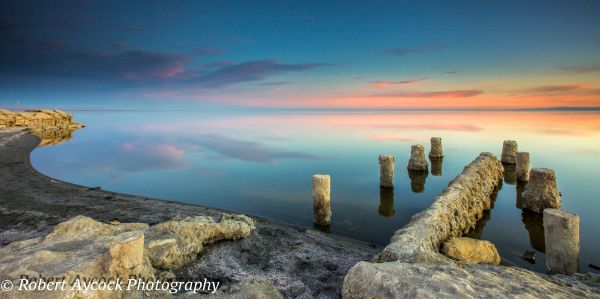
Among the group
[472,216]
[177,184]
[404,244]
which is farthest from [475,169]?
[177,184]

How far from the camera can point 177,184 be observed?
54.4 feet

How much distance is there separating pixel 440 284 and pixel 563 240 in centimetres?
426

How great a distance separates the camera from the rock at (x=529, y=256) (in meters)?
8.24

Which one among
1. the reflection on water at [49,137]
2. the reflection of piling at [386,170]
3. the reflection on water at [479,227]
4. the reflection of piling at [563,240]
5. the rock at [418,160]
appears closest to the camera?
the reflection of piling at [563,240]

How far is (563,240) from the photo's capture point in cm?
604

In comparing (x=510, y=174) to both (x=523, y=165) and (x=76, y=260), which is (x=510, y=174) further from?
(x=76, y=260)

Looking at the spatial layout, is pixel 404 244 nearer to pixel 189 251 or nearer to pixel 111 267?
pixel 189 251

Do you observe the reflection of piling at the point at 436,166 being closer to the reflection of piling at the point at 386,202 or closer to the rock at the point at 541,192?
the reflection of piling at the point at 386,202

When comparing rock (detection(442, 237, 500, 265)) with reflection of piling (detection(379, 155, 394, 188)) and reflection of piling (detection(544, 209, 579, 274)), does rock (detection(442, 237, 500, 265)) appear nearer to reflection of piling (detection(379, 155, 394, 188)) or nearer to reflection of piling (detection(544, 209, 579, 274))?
reflection of piling (detection(544, 209, 579, 274))

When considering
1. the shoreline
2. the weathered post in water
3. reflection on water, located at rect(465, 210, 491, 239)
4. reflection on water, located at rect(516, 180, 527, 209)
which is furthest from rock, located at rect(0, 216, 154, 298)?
→ the weathered post in water

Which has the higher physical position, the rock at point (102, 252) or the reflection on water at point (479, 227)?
the rock at point (102, 252)

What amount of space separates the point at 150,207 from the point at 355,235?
633 centimetres

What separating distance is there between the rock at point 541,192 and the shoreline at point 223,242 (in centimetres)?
689

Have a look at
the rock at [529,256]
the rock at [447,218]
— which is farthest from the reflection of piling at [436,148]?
the rock at [529,256]
